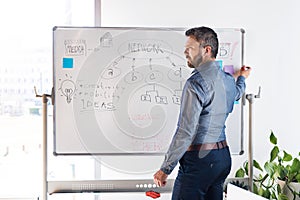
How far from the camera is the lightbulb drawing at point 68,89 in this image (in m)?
2.60

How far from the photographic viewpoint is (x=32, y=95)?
118 inches

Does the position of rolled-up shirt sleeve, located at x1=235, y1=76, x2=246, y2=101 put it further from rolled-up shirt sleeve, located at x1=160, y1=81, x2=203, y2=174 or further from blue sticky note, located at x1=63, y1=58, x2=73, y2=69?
blue sticky note, located at x1=63, y1=58, x2=73, y2=69

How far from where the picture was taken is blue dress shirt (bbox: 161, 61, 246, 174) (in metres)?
2.37

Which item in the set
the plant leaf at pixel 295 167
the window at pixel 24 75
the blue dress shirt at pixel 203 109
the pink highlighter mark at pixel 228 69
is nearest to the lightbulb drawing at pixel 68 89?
the window at pixel 24 75

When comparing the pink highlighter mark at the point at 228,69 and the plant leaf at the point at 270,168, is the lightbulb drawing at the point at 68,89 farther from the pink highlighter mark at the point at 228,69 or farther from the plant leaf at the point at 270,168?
the plant leaf at the point at 270,168

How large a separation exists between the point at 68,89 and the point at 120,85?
32 cm

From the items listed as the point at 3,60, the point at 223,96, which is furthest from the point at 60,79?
the point at 223,96

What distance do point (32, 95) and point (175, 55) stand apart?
108 cm

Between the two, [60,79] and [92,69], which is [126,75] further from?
[60,79]

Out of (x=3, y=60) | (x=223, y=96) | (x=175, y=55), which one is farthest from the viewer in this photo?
(x=3, y=60)

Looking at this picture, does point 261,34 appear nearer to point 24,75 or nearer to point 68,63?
point 68,63

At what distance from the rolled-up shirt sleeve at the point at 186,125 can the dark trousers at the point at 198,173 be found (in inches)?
3.5

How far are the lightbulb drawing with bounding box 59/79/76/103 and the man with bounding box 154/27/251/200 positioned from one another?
2.29 feet

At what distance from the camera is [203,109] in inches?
95.7
